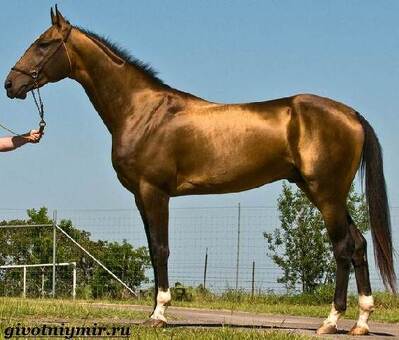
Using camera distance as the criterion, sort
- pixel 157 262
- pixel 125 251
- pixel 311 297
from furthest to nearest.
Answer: pixel 125 251, pixel 311 297, pixel 157 262

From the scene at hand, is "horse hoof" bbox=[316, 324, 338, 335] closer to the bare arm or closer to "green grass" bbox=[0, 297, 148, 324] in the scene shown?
"green grass" bbox=[0, 297, 148, 324]

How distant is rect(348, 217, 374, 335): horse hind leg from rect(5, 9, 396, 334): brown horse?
0.01 meters

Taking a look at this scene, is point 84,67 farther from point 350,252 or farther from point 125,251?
point 125,251

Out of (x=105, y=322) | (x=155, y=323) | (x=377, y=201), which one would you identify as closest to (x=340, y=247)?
(x=377, y=201)

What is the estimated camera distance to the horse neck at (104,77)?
826 centimetres

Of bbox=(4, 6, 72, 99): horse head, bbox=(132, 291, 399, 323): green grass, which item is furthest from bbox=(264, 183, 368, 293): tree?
bbox=(4, 6, 72, 99): horse head

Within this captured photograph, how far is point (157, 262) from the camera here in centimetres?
774

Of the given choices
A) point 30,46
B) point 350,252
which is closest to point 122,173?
point 30,46

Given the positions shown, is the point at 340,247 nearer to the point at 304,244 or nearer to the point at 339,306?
the point at 339,306

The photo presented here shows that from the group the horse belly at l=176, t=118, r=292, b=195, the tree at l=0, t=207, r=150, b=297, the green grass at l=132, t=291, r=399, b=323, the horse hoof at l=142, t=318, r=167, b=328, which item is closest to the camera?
the horse hoof at l=142, t=318, r=167, b=328

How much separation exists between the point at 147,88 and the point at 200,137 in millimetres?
841

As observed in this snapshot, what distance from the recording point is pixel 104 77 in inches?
328

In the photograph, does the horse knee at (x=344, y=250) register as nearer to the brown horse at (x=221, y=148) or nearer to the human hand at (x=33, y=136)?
the brown horse at (x=221, y=148)

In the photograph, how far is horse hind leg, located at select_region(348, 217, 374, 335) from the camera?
774 cm
